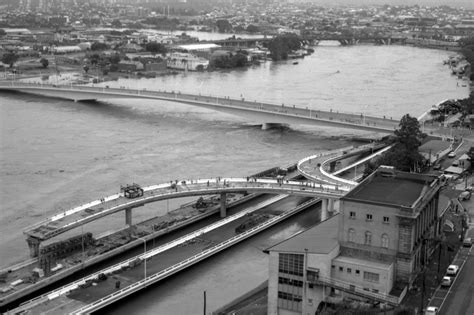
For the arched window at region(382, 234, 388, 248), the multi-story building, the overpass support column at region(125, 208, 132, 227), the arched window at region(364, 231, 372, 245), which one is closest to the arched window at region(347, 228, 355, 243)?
the multi-story building

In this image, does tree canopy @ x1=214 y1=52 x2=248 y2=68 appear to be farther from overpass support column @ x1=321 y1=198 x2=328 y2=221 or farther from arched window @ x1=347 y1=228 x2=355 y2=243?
arched window @ x1=347 y1=228 x2=355 y2=243

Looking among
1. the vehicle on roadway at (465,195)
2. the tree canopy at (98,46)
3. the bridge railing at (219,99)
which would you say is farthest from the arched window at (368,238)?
the tree canopy at (98,46)

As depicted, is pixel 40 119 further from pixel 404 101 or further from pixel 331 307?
pixel 331 307

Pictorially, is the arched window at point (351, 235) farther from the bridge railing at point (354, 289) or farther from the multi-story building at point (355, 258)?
the bridge railing at point (354, 289)

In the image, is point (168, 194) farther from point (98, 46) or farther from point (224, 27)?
point (224, 27)

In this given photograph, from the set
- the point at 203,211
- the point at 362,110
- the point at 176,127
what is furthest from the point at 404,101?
the point at 203,211

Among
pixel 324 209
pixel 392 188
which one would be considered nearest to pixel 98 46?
pixel 324 209
